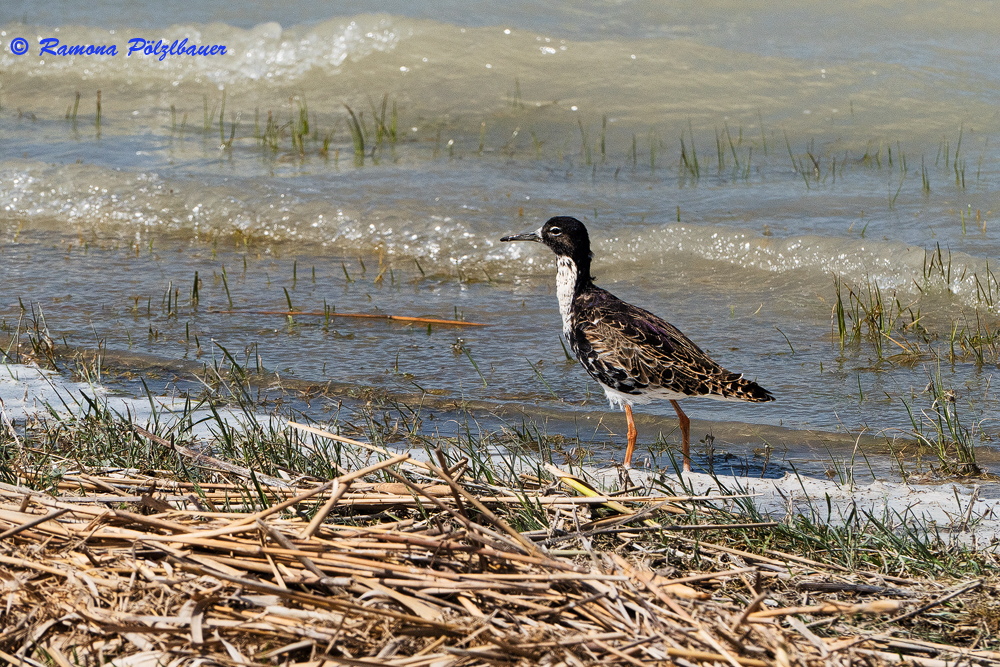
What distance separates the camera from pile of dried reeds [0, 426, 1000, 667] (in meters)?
2.54

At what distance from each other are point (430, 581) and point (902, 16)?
15115 millimetres

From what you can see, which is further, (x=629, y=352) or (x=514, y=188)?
(x=514, y=188)

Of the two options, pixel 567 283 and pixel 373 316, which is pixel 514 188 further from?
pixel 567 283

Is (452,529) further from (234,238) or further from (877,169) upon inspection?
(877,169)

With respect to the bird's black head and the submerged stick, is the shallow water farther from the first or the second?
the bird's black head

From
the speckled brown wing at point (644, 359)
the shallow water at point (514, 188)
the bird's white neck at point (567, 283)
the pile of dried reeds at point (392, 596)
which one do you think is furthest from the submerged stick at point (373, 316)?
the pile of dried reeds at point (392, 596)

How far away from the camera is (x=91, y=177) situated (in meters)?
10.3

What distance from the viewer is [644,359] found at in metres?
4.77

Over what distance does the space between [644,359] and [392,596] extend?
2410mm

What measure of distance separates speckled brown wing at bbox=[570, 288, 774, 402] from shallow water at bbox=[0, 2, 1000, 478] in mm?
474

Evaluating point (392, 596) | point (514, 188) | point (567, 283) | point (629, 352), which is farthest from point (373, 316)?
point (392, 596)

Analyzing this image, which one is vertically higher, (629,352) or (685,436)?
(629,352)

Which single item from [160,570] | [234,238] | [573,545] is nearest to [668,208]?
[234,238]

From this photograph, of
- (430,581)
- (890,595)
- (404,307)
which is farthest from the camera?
(404,307)
